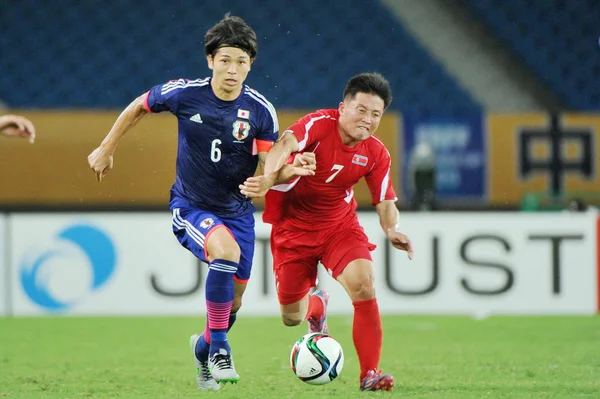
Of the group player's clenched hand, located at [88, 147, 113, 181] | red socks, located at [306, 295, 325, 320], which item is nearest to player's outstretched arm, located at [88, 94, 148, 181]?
player's clenched hand, located at [88, 147, 113, 181]

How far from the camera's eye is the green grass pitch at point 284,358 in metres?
5.66

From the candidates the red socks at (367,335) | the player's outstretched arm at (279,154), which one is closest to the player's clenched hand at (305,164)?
the player's outstretched arm at (279,154)

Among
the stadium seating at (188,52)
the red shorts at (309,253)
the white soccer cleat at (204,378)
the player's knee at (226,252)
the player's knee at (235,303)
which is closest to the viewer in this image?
A: the player's knee at (226,252)

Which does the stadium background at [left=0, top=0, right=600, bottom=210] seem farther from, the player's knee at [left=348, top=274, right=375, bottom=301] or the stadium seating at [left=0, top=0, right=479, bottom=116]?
the player's knee at [left=348, top=274, right=375, bottom=301]

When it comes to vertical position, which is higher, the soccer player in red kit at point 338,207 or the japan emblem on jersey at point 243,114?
the japan emblem on jersey at point 243,114

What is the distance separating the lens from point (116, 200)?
10.7 meters

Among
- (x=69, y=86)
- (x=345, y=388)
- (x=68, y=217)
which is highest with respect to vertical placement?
(x=69, y=86)

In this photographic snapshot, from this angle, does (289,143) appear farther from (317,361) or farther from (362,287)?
(317,361)

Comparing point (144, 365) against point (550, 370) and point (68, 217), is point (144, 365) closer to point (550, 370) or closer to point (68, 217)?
point (550, 370)

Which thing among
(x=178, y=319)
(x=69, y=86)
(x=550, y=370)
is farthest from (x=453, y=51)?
(x=550, y=370)

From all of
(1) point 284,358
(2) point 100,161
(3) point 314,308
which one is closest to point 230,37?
(2) point 100,161

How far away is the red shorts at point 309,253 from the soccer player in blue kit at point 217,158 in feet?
1.27

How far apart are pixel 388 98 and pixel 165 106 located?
3.71 feet

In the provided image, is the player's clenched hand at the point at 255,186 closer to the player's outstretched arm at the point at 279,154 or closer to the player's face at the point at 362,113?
the player's outstretched arm at the point at 279,154
